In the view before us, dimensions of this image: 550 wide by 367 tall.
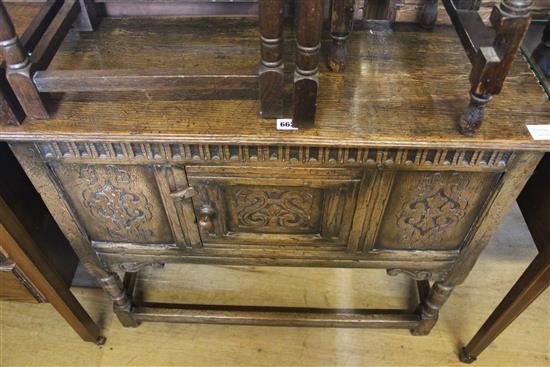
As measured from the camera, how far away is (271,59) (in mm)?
810

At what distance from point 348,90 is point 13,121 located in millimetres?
601

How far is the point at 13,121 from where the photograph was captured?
2.86 feet

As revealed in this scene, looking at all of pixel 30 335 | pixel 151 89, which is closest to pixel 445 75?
pixel 151 89

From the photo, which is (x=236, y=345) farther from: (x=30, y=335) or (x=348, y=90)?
(x=348, y=90)

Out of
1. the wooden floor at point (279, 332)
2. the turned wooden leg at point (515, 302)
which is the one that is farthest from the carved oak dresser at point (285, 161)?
the wooden floor at point (279, 332)

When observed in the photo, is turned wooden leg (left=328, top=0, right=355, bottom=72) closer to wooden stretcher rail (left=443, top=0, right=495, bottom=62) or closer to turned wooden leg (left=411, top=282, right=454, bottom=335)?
wooden stretcher rail (left=443, top=0, right=495, bottom=62)

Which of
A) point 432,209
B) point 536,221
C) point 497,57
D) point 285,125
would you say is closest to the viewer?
point 497,57

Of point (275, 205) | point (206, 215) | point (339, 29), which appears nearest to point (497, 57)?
point (339, 29)

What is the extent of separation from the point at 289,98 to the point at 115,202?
1.38 feet

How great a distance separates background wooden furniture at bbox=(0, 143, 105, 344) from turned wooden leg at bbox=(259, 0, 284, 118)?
58 centimetres

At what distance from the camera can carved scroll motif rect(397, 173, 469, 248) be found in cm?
95

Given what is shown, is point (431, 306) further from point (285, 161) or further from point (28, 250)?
point (28, 250)

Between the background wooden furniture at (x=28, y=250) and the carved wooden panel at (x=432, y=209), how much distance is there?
0.77 m

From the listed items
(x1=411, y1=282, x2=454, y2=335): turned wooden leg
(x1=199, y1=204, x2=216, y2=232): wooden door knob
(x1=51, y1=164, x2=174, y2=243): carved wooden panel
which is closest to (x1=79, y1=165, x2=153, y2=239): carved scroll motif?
(x1=51, y1=164, x2=174, y2=243): carved wooden panel
